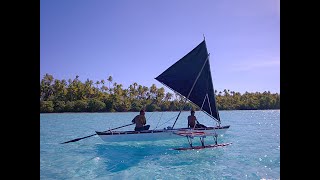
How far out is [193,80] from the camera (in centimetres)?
1452

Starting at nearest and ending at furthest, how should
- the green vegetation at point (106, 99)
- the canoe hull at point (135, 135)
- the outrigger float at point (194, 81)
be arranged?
the canoe hull at point (135, 135), the outrigger float at point (194, 81), the green vegetation at point (106, 99)

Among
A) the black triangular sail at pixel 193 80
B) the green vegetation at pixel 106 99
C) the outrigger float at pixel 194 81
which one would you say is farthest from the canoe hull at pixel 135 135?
the green vegetation at pixel 106 99

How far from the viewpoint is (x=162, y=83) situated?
14.5 m

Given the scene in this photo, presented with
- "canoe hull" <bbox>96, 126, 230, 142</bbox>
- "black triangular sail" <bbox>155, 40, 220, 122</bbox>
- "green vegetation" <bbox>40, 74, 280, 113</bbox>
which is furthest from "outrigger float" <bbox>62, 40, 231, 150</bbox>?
"green vegetation" <bbox>40, 74, 280, 113</bbox>

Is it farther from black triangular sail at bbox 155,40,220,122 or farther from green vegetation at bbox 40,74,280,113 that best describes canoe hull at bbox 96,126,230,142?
green vegetation at bbox 40,74,280,113

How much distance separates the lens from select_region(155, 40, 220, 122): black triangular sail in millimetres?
14445

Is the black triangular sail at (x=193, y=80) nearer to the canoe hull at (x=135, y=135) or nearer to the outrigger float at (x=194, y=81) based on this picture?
the outrigger float at (x=194, y=81)

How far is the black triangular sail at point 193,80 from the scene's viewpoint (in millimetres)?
14445

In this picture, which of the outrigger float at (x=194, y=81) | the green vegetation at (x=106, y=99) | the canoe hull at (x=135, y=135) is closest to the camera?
the canoe hull at (x=135, y=135)

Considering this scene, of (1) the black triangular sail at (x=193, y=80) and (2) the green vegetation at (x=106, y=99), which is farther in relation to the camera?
(2) the green vegetation at (x=106, y=99)

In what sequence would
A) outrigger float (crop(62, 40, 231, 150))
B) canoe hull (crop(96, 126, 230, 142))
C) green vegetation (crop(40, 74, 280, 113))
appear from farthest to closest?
green vegetation (crop(40, 74, 280, 113)) < outrigger float (crop(62, 40, 231, 150)) < canoe hull (crop(96, 126, 230, 142))
